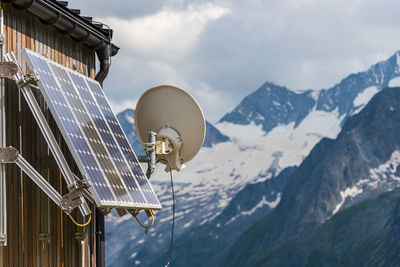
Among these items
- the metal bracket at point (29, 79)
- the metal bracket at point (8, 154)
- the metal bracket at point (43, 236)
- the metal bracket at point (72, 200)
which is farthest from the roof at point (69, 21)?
the metal bracket at point (43, 236)

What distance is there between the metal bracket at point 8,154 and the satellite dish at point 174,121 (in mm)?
4521

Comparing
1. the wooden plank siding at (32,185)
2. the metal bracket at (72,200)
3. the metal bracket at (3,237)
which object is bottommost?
the metal bracket at (3,237)

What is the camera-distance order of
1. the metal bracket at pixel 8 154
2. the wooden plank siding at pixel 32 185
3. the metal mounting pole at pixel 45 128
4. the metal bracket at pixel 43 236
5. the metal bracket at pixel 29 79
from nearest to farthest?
the metal bracket at pixel 8 154 → the metal mounting pole at pixel 45 128 → the metal bracket at pixel 29 79 → the wooden plank siding at pixel 32 185 → the metal bracket at pixel 43 236

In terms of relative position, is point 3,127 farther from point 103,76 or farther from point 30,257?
point 103,76

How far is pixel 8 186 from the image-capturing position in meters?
13.1

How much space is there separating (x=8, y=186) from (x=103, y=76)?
5.38 m

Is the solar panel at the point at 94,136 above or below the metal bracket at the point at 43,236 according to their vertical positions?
above

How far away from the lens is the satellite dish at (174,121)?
666 inches

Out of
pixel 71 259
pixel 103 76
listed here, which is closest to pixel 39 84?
pixel 71 259

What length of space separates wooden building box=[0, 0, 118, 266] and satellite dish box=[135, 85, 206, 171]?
1606 mm

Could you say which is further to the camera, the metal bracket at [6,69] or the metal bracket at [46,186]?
the metal bracket at [6,69]

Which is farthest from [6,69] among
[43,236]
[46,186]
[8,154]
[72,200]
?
[43,236]

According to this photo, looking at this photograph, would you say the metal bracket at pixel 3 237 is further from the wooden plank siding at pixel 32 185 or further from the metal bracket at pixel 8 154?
the metal bracket at pixel 8 154

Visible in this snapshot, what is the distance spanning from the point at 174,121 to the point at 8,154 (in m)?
5.02
